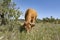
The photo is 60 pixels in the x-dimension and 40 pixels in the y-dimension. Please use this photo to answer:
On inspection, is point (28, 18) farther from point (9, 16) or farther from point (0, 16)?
point (0, 16)

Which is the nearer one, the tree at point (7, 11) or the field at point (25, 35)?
the field at point (25, 35)

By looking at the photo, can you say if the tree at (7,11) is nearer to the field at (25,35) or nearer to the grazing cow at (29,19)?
the grazing cow at (29,19)

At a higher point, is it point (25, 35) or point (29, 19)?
point (29, 19)

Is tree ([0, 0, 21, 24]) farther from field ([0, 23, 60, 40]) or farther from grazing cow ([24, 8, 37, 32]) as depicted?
field ([0, 23, 60, 40])

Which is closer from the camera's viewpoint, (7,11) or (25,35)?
(25,35)

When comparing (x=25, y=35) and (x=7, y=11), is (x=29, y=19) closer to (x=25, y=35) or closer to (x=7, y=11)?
(x=7, y=11)

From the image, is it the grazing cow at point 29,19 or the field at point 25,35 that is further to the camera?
the grazing cow at point 29,19

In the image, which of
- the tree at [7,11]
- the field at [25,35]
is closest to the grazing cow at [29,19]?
the tree at [7,11]

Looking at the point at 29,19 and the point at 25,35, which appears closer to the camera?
the point at 25,35

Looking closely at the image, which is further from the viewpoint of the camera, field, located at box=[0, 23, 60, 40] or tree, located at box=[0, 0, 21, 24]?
tree, located at box=[0, 0, 21, 24]

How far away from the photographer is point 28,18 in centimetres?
1528

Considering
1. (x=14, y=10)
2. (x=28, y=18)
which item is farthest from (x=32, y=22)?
(x=14, y=10)

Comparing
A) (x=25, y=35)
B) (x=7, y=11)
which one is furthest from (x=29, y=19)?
(x=25, y=35)

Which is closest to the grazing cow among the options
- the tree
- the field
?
the tree
